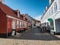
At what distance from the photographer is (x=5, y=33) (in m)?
21.0

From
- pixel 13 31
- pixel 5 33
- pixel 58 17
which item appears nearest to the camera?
Result: pixel 5 33

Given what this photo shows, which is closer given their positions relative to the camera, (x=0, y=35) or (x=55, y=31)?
(x=0, y=35)

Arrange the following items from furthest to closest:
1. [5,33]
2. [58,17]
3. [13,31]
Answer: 1. [13,31]
2. [58,17]
3. [5,33]

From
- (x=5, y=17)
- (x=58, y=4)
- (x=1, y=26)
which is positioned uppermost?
(x=58, y=4)

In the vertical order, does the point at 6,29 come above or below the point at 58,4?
below

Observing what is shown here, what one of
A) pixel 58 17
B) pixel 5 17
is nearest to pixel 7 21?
pixel 5 17

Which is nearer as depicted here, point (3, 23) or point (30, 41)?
point (30, 41)

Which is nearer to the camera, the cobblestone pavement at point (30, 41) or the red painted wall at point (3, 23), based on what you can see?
the cobblestone pavement at point (30, 41)

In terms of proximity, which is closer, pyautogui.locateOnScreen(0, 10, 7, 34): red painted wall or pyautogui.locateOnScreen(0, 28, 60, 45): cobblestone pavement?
pyautogui.locateOnScreen(0, 28, 60, 45): cobblestone pavement

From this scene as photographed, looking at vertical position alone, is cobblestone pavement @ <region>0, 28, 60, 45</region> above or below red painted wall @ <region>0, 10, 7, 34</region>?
below

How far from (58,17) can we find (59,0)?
10.7 feet

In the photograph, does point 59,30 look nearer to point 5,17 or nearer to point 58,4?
point 58,4

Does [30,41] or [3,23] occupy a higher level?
[3,23]

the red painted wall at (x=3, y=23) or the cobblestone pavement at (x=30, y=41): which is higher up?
the red painted wall at (x=3, y=23)
